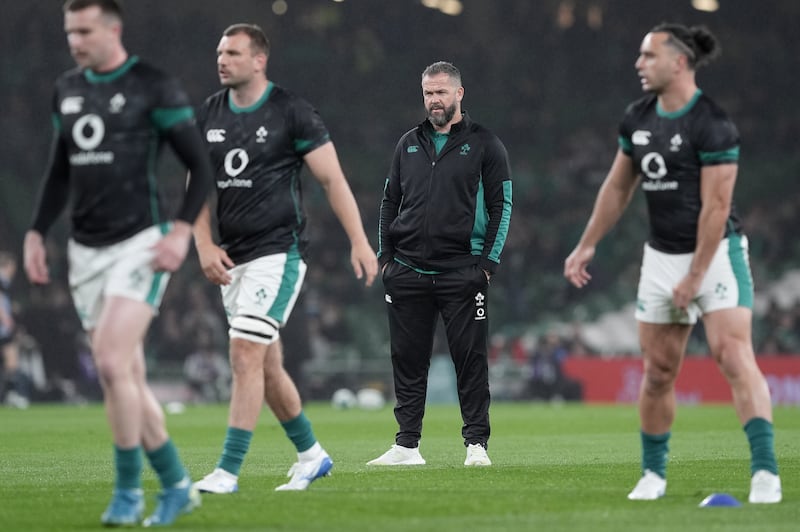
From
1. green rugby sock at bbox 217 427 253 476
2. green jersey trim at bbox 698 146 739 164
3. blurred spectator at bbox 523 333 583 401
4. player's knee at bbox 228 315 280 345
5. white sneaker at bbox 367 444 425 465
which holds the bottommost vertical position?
blurred spectator at bbox 523 333 583 401

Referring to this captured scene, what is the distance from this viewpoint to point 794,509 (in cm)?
716

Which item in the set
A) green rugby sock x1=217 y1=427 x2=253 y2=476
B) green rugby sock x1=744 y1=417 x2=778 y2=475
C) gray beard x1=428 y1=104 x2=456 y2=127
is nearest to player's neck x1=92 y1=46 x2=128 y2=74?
green rugby sock x1=217 y1=427 x2=253 y2=476

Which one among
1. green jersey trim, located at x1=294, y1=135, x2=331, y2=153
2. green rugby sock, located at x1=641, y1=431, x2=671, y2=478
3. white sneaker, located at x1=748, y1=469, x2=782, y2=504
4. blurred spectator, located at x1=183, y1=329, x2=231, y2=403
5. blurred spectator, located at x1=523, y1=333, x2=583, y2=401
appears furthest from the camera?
blurred spectator, located at x1=183, y1=329, x2=231, y2=403

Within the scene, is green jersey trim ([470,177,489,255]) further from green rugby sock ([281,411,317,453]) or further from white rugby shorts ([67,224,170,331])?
white rugby shorts ([67,224,170,331])

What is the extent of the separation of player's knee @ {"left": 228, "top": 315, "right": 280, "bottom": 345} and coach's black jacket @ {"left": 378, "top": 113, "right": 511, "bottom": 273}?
2.78 m

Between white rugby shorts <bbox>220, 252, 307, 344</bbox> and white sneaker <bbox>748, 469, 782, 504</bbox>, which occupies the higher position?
white rugby shorts <bbox>220, 252, 307, 344</bbox>

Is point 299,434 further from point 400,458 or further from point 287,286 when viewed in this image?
point 400,458

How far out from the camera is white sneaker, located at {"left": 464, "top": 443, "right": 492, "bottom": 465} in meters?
10.3

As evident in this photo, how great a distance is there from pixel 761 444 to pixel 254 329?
2.76 meters

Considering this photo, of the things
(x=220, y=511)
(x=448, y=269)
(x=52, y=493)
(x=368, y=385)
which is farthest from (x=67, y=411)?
(x=220, y=511)

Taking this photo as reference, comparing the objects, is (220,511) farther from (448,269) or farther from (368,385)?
(368,385)

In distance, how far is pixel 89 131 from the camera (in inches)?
268

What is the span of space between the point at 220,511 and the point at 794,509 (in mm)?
2799

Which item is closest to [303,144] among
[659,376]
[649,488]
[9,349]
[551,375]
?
[659,376]
